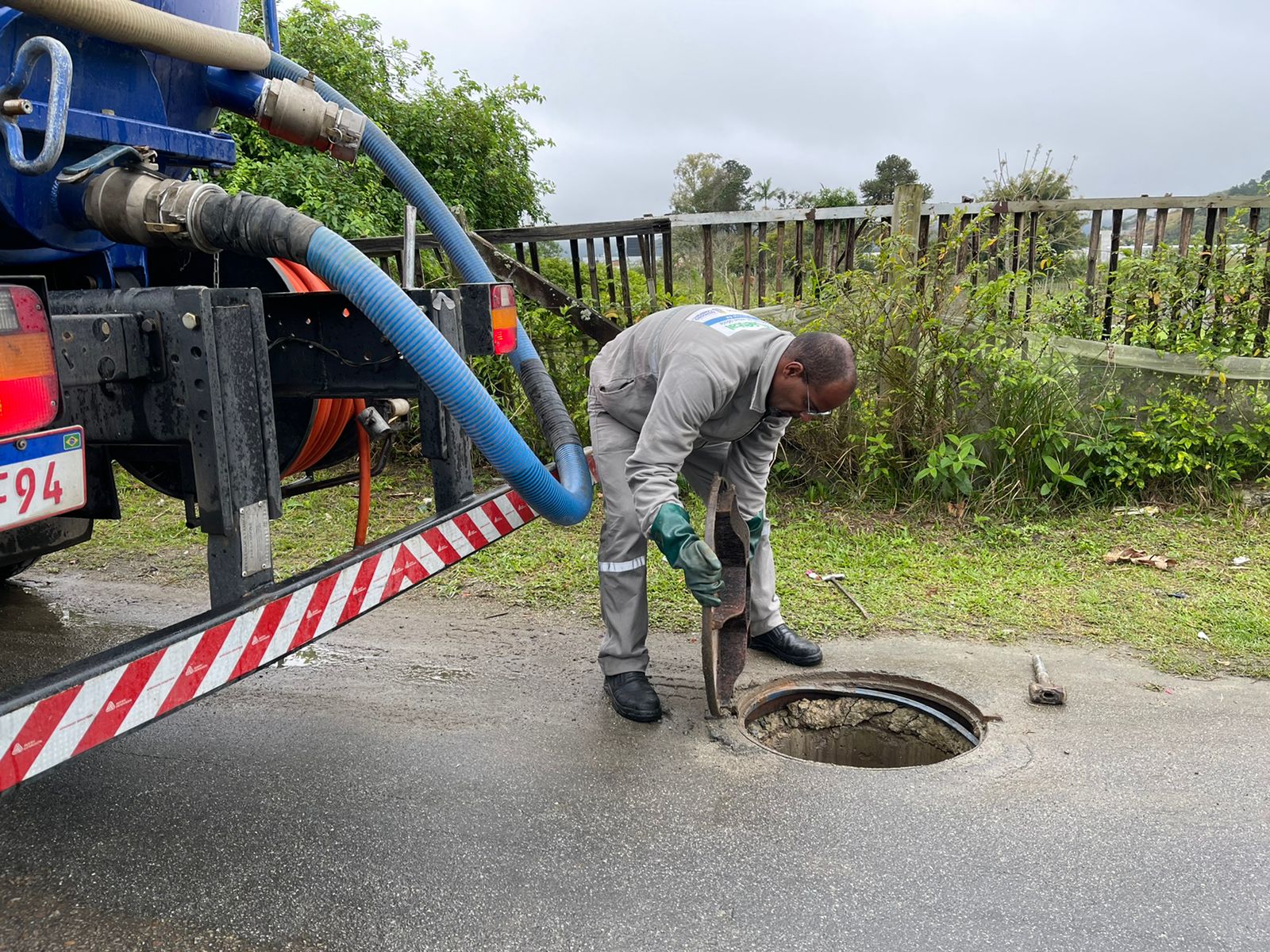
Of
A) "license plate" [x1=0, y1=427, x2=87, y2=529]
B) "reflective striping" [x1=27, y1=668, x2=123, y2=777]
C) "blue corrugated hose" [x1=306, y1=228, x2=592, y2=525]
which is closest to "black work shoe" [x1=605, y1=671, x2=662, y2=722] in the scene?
"blue corrugated hose" [x1=306, y1=228, x2=592, y2=525]

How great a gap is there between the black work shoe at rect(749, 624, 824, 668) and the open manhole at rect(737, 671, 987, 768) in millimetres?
99

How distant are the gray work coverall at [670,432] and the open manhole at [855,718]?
342 mm

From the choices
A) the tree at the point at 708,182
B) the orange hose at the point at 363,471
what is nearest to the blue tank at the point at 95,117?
the orange hose at the point at 363,471

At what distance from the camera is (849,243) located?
5.73 metres

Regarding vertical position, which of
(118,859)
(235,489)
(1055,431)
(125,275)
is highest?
(125,275)

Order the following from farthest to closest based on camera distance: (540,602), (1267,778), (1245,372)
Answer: (1245,372), (540,602), (1267,778)

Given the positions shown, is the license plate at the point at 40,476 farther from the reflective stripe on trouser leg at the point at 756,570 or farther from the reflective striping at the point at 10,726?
the reflective stripe on trouser leg at the point at 756,570

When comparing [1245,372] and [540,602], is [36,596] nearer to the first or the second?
[540,602]

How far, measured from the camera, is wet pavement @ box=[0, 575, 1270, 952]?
2242mm

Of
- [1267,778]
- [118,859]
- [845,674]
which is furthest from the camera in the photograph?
[845,674]

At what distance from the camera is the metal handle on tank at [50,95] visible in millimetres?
2160

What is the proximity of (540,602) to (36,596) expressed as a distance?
247 centimetres

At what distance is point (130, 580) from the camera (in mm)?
4879

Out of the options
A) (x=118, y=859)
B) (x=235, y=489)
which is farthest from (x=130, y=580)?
(x=235, y=489)
